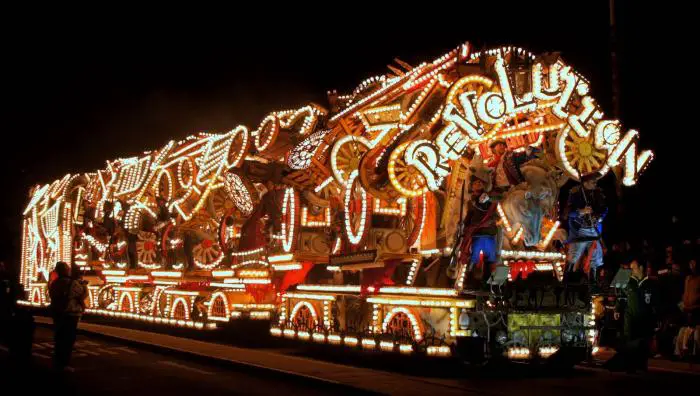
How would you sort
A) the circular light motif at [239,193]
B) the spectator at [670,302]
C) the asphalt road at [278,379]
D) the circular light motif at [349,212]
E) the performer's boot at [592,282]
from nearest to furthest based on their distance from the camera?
the asphalt road at [278,379]
the performer's boot at [592,282]
the circular light motif at [349,212]
the spectator at [670,302]
the circular light motif at [239,193]

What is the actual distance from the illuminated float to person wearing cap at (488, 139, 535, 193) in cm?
3

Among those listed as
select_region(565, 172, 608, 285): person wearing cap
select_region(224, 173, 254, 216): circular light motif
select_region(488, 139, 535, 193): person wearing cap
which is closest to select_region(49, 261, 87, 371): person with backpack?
select_region(224, 173, 254, 216): circular light motif

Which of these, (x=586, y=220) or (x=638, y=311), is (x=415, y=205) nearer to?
(x=586, y=220)

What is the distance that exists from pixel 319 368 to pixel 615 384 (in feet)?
15.4

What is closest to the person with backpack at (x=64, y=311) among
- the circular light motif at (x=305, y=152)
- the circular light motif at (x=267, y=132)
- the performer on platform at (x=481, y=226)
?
the circular light motif at (x=305, y=152)

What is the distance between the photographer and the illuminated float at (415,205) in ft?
46.9

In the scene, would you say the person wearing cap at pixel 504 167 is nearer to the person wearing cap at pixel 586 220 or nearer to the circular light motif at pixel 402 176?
the person wearing cap at pixel 586 220

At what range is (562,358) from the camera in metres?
14.0

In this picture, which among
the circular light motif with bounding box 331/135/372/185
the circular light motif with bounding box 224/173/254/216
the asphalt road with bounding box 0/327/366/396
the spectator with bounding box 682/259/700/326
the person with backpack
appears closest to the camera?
the asphalt road with bounding box 0/327/366/396

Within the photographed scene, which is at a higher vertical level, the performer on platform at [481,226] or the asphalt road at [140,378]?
the performer on platform at [481,226]

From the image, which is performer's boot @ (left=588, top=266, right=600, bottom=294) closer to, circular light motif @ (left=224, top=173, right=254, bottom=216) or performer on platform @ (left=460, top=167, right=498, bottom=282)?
performer on platform @ (left=460, top=167, right=498, bottom=282)

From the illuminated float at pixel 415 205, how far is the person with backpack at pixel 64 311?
460 centimetres

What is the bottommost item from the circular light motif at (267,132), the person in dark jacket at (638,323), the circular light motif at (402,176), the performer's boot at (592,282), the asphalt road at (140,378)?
the asphalt road at (140,378)

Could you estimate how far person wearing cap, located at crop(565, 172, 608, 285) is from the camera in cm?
1533
